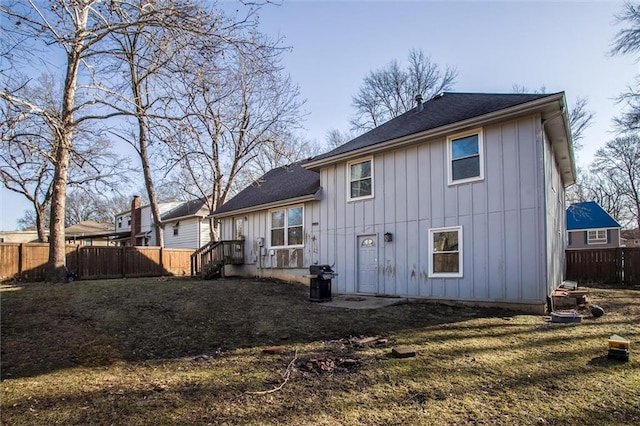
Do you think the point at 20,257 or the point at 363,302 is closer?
the point at 363,302

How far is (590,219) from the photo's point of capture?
29.0 metres

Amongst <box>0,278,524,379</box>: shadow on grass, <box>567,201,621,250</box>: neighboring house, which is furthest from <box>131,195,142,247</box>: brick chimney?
<box>567,201,621,250</box>: neighboring house

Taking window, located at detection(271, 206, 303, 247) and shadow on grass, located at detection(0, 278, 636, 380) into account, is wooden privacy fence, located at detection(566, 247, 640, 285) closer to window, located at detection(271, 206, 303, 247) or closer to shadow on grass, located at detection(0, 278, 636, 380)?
shadow on grass, located at detection(0, 278, 636, 380)

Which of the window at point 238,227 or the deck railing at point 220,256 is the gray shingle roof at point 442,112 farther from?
the deck railing at point 220,256

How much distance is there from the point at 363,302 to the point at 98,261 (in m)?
12.0

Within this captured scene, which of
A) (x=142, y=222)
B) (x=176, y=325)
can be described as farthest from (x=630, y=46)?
(x=142, y=222)

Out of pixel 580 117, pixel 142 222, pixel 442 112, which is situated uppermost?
pixel 580 117

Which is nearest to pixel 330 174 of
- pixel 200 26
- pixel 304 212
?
pixel 304 212

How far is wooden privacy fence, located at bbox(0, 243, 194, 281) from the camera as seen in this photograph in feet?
42.0

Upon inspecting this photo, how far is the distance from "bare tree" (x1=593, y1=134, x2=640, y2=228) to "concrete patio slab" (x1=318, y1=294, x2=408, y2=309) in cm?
2333

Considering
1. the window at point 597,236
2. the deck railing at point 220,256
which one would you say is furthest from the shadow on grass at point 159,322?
the window at point 597,236

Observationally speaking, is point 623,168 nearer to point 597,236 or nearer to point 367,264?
point 597,236

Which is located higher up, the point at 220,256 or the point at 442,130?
the point at 442,130

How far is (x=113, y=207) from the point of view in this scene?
48250 millimetres
